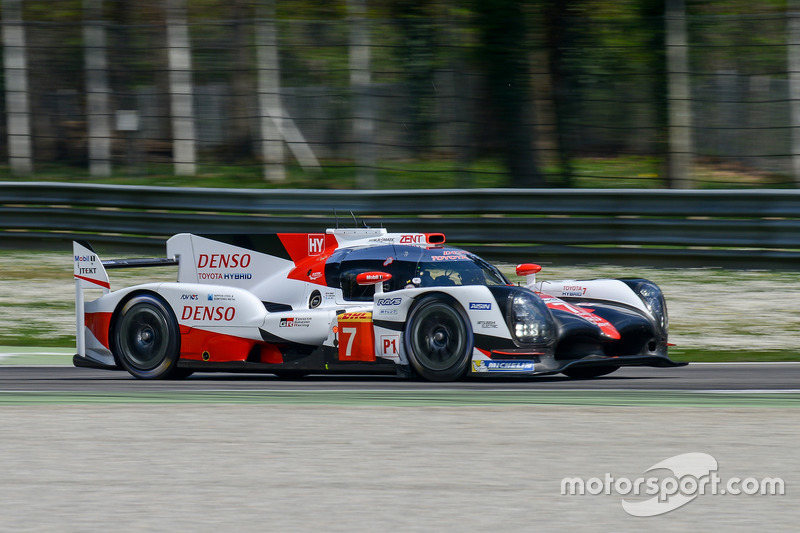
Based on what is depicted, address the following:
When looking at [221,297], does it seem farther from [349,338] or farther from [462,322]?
[462,322]

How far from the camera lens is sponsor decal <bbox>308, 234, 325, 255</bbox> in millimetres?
8875

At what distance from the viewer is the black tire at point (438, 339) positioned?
772cm

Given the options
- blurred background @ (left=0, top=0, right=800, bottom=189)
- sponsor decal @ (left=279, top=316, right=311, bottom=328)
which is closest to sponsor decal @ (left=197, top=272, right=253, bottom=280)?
sponsor decal @ (left=279, top=316, right=311, bottom=328)

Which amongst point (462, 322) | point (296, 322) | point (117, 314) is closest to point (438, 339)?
point (462, 322)

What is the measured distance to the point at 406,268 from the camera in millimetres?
8336

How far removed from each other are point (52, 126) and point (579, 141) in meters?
7.36

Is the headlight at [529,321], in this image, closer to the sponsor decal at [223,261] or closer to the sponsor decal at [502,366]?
the sponsor decal at [502,366]

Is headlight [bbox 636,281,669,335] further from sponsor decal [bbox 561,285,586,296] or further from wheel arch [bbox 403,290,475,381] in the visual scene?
wheel arch [bbox 403,290,475,381]

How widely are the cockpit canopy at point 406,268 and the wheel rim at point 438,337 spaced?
48 cm

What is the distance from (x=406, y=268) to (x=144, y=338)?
208cm

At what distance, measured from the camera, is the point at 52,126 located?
16547 millimetres

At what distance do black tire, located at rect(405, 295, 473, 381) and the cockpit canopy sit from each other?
470mm

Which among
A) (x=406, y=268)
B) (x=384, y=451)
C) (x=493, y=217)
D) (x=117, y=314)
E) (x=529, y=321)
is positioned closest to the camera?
(x=384, y=451)

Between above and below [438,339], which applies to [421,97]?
above
